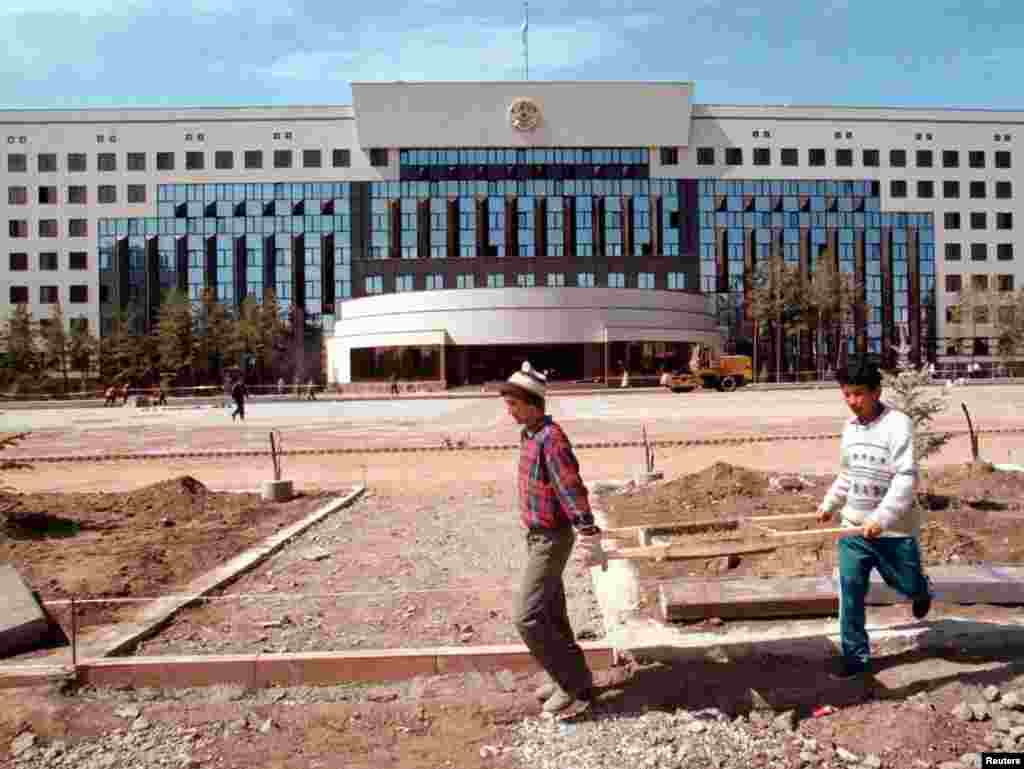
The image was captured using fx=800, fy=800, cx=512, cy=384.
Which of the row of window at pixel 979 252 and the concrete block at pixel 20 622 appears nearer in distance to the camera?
the concrete block at pixel 20 622

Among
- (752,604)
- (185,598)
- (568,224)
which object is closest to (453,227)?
(568,224)

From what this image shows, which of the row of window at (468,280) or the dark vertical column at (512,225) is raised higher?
the dark vertical column at (512,225)

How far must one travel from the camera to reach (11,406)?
49.5 metres

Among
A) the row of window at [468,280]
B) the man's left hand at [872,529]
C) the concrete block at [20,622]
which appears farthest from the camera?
the row of window at [468,280]

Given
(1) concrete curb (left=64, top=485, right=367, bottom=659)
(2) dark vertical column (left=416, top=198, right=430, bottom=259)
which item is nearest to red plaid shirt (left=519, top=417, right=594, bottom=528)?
(1) concrete curb (left=64, top=485, right=367, bottom=659)

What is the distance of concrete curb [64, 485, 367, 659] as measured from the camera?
525cm

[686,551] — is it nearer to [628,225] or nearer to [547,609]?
[547,609]

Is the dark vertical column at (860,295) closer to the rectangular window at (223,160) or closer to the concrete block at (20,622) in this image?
the rectangular window at (223,160)

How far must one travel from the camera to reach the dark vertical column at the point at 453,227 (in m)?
79.2

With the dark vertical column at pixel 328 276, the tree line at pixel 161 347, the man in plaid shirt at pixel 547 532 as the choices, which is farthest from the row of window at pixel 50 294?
the man in plaid shirt at pixel 547 532

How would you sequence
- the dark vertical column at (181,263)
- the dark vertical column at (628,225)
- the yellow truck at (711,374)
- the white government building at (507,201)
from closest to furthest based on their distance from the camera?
1. the yellow truck at (711,374)
2. the white government building at (507,201)
3. the dark vertical column at (181,263)
4. the dark vertical column at (628,225)

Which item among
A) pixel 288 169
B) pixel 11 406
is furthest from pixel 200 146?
pixel 11 406

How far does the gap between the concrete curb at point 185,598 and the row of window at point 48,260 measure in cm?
7986

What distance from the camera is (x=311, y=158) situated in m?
78.4
